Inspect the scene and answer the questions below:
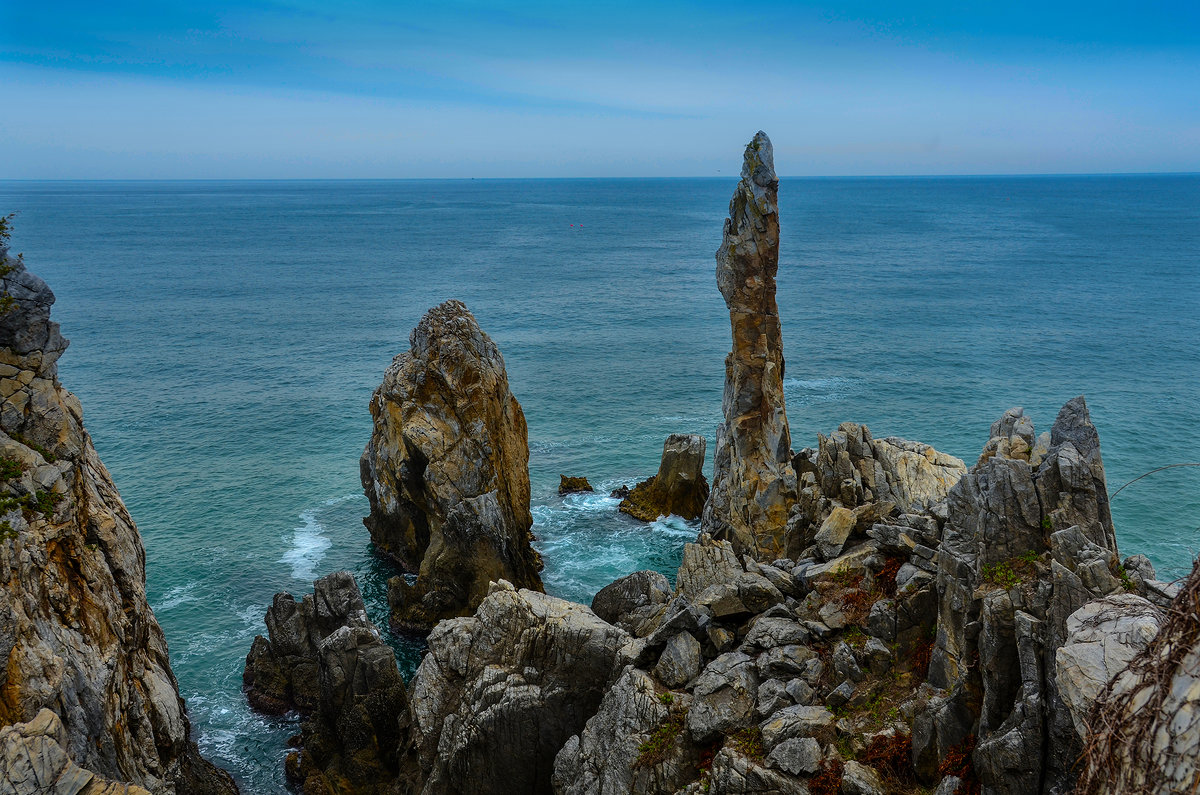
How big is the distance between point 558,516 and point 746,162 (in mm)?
25908

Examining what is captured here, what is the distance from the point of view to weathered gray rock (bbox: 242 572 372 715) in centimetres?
3725

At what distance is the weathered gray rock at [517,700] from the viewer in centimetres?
2623

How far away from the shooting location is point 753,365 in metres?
47.2

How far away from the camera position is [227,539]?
53906 millimetres

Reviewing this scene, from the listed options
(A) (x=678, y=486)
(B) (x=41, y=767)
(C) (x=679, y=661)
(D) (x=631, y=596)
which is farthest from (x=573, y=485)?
(B) (x=41, y=767)

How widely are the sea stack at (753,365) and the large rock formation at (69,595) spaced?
2822 centimetres

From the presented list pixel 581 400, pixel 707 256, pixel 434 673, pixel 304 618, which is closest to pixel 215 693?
pixel 304 618

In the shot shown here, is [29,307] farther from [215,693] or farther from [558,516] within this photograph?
[558,516]

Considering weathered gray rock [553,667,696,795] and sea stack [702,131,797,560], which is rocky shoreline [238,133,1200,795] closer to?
weathered gray rock [553,667,696,795]

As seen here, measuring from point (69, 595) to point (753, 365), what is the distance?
3359 centimetres

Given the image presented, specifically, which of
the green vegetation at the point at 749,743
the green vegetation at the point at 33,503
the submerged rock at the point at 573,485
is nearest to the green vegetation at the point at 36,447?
the green vegetation at the point at 33,503

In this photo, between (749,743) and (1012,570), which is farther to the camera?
(749,743)

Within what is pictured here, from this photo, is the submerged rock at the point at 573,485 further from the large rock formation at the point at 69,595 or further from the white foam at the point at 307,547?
the large rock formation at the point at 69,595

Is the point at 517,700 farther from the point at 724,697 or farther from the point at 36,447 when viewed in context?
the point at 36,447
